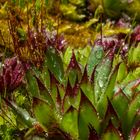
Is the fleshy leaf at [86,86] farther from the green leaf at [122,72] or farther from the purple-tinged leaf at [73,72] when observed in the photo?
the green leaf at [122,72]

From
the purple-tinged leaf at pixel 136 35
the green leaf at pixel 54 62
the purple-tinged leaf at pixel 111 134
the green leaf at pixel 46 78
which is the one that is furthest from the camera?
the purple-tinged leaf at pixel 136 35

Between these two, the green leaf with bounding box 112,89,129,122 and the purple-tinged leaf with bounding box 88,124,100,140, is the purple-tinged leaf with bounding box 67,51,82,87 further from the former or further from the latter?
the purple-tinged leaf with bounding box 88,124,100,140

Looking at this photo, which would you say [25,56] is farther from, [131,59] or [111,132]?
[111,132]

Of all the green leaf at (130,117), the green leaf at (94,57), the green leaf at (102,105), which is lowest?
the green leaf at (130,117)

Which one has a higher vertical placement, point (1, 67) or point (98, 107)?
point (1, 67)

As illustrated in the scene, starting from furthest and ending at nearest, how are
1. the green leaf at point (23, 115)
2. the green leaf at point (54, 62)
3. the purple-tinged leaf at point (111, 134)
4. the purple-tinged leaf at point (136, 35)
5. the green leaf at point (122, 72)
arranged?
the purple-tinged leaf at point (136, 35) < the green leaf at point (122, 72) < the green leaf at point (54, 62) < the green leaf at point (23, 115) < the purple-tinged leaf at point (111, 134)

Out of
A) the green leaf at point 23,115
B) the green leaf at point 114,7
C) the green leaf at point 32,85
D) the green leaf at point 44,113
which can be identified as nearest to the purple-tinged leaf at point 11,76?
the green leaf at point 32,85

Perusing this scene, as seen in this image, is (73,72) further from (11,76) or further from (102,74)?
(11,76)

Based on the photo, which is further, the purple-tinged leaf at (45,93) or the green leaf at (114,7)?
the green leaf at (114,7)

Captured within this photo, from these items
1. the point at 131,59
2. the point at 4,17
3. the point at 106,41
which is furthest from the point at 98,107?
the point at 4,17
